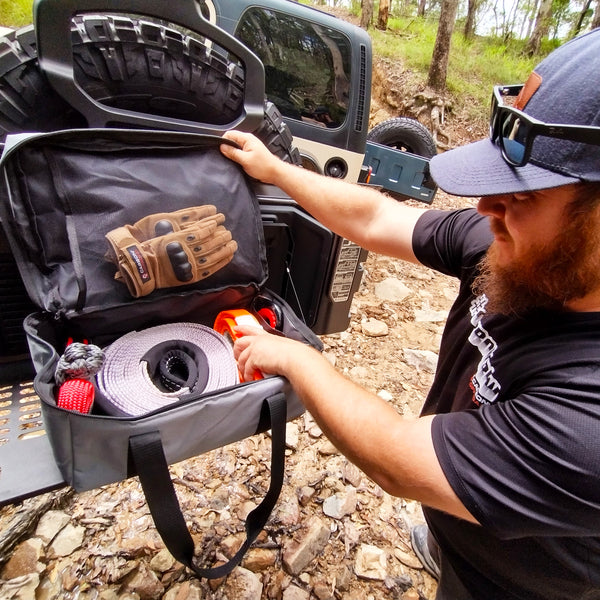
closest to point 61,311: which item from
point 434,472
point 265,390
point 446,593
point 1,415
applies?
point 1,415

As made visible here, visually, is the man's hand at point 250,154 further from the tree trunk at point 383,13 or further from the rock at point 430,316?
the tree trunk at point 383,13

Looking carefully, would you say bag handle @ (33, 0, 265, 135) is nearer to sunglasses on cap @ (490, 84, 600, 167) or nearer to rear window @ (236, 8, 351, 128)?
sunglasses on cap @ (490, 84, 600, 167)

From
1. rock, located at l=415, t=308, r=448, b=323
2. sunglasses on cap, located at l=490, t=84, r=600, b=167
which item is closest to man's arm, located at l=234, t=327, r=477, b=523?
sunglasses on cap, located at l=490, t=84, r=600, b=167

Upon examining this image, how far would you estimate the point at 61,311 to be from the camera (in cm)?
95

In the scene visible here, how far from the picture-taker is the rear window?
272 cm

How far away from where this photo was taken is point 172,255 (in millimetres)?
1041

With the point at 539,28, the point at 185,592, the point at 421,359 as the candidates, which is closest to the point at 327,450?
the point at 185,592

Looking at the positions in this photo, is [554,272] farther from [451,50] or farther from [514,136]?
[451,50]

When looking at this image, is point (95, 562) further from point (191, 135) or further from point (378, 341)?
point (378, 341)

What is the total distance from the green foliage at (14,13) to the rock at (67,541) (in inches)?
330

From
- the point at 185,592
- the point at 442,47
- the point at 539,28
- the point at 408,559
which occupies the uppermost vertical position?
the point at 539,28

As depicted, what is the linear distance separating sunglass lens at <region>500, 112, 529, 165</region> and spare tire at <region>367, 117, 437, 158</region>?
155 inches

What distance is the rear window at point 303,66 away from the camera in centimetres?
272

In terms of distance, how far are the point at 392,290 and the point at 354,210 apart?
195 cm
